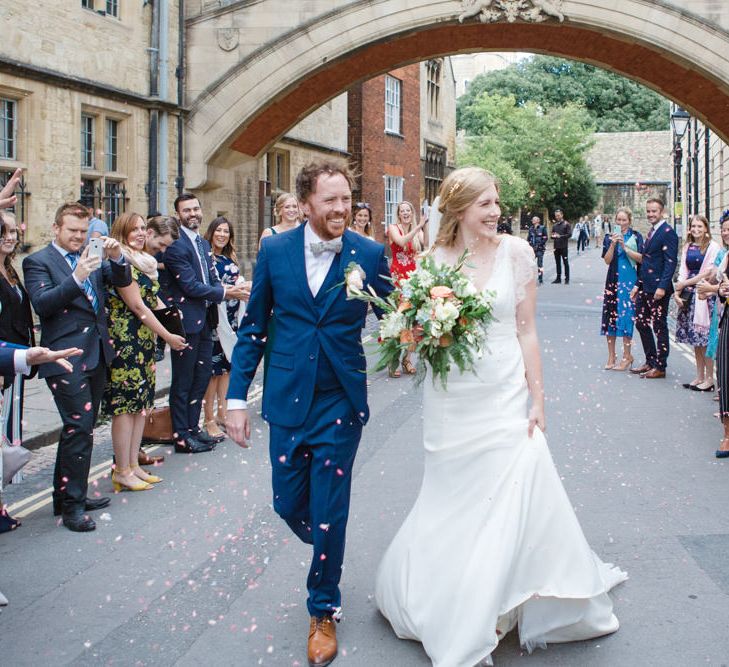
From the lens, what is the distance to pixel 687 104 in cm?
1788

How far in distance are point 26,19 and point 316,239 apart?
9516 mm

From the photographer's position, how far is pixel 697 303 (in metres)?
10.6

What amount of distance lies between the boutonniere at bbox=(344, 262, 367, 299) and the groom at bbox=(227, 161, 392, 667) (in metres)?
0.02

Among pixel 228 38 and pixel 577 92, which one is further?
pixel 577 92

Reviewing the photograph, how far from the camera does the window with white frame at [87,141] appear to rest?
45.1 ft

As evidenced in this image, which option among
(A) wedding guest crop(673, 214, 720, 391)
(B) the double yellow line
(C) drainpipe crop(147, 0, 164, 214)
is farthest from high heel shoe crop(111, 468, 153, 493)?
(C) drainpipe crop(147, 0, 164, 214)

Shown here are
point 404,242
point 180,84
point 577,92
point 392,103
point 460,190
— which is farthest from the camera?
point 577,92

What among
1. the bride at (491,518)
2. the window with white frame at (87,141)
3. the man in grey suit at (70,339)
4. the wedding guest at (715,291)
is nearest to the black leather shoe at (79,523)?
the man in grey suit at (70,339)

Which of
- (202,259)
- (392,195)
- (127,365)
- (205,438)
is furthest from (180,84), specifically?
(392,195)

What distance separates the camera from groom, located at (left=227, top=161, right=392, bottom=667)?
3.93 m

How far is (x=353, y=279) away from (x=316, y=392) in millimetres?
510

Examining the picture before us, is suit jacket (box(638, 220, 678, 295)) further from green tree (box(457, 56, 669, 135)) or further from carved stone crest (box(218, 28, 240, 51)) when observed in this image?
green tree (box(457, 56, 669, 135))

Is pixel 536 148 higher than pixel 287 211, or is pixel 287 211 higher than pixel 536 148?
pixel 536 148

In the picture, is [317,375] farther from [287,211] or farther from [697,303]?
[697,303]
